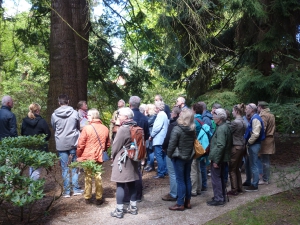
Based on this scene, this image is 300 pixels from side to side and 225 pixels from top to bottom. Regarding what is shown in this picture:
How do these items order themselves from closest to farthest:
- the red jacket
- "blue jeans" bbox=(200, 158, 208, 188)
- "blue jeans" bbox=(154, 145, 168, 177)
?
the red jacket
"blue jeans" bbox=(200, 158, 208, 188)
"blue jeans" bbox=(154, 145, 168, 177)

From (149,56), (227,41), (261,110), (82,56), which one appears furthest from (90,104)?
(261,110)

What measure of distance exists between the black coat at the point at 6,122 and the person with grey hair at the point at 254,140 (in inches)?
192

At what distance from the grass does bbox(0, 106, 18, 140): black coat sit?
4.28 m

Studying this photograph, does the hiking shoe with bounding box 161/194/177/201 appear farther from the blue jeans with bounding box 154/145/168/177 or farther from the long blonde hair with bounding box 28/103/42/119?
the long blonde hair with bounding box 28/103/42/119

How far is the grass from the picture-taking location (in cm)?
561

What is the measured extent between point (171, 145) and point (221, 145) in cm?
95

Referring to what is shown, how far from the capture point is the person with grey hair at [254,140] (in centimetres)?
741

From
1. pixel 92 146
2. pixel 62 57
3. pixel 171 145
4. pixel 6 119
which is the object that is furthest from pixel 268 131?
pixel 6 119

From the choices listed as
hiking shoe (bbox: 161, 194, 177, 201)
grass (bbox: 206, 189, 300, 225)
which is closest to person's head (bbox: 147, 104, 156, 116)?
hiking shoe (bbox: 161, 194, 177, 201)

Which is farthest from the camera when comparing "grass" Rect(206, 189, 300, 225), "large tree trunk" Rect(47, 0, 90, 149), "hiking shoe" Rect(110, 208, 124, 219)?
"large tree trunk" Rect(47, 0, 90, 149)

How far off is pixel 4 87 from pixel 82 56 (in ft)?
39.5

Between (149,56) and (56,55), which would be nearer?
(56,55)

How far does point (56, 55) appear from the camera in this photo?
9.27 meters

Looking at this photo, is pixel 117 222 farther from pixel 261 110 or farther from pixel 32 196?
pixel 261 110
